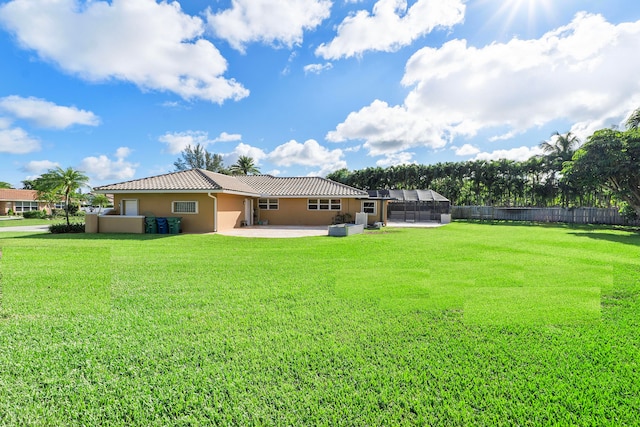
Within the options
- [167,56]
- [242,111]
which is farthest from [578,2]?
[242,111]

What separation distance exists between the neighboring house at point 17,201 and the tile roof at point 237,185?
34.8 meters

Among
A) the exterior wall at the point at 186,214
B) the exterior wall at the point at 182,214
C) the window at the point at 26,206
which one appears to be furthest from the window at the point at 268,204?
the window at the point at 26,206

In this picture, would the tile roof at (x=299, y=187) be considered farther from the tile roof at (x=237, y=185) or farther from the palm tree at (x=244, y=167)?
the palm tree at (x=244, y=167)

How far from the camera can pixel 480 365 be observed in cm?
296

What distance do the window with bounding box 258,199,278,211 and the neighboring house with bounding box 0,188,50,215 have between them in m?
37.4

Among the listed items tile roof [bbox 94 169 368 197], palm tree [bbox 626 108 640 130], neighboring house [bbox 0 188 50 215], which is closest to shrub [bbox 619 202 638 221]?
palm tree [bbox 626 108 640 130]

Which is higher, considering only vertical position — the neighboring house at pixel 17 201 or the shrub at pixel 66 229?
the neighboring house at pixel 17 201

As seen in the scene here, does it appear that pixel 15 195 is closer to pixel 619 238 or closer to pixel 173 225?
pixel 173 225

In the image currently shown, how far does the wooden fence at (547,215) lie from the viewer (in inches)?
1020

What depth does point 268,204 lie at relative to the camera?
22922mm

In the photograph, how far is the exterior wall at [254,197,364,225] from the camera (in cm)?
2189

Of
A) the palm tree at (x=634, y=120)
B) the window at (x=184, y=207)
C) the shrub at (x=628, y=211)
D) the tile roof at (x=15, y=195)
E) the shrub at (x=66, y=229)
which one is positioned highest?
the palm tree at (x=634, y=120)

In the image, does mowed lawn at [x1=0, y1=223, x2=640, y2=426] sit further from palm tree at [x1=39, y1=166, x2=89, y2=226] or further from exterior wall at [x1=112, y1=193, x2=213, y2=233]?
palm tree at [x1=39, y1=166, x2=89, y2=226]

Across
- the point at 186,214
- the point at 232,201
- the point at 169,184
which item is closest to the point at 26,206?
the point at 169,184
